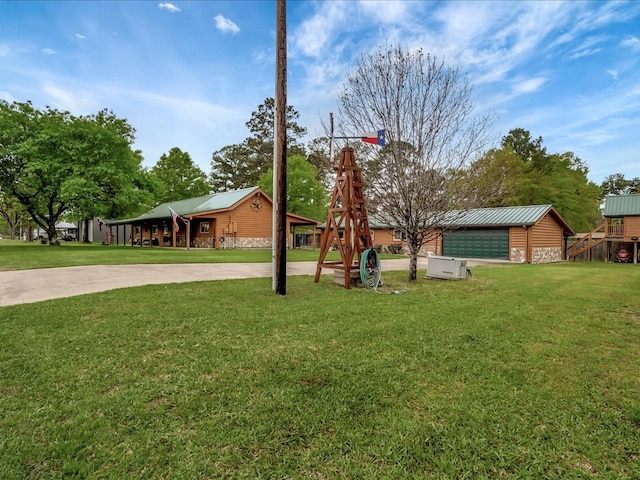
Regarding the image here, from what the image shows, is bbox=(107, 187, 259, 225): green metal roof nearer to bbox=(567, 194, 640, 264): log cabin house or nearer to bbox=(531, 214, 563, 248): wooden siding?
bbox=(531, 214, 563, 248): wooden siding

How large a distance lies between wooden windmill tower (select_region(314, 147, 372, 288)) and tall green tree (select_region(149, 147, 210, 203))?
108 feet

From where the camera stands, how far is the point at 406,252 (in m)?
25.6

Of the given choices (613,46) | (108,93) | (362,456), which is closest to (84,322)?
(362,456)

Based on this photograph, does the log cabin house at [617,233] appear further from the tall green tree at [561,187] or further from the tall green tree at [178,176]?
the tall green tree at [178,176]

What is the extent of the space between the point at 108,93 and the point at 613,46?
1845 cm

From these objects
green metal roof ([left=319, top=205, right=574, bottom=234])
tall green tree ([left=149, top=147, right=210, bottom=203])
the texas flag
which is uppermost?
tall green tree ([left=149, top=147, right=210, bottom=203])

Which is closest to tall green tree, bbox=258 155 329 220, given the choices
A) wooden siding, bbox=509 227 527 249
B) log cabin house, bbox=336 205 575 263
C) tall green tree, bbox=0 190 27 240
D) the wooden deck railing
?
log cabin house, bbox=336 205 575 263

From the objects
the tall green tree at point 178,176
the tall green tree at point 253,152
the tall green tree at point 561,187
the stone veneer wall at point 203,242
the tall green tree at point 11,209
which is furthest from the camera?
the tall green tree at point 253,152

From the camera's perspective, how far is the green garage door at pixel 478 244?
21.1 m

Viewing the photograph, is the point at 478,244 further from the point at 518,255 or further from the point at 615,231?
the point at 615,231

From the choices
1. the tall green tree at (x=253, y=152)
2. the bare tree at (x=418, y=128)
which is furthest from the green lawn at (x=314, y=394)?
the tall green tree at (x=253, y=152)

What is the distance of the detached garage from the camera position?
20.2 meters

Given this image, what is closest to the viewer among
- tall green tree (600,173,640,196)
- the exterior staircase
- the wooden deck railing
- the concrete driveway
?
the concrete driveway

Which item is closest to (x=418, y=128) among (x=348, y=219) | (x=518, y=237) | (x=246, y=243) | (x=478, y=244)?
(x=348, y=219)
